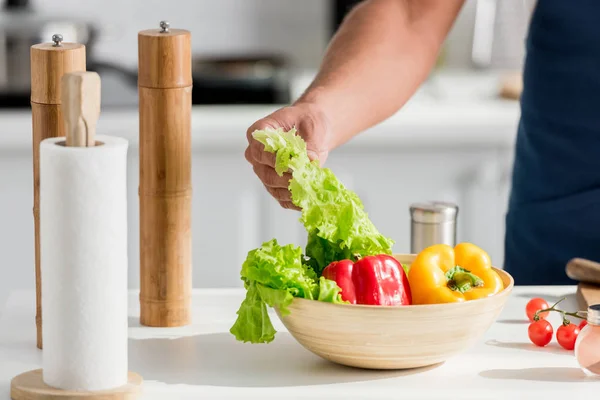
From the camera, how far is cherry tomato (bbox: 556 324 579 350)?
1.22m

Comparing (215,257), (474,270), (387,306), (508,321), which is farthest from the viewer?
(215,257)

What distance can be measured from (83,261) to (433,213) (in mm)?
611

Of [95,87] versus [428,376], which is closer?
[95,87]

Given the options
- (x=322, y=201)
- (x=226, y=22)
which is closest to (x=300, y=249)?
(x=322, y=201)

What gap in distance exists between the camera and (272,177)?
127cm

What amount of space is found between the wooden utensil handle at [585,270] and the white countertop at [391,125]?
4.71ft

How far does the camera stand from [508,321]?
134 cm

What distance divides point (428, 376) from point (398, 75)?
28.1 inches

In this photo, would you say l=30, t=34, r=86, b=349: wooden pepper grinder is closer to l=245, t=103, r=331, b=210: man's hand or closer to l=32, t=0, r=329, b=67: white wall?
l=245, t=103, r=331, b=210: man's hand

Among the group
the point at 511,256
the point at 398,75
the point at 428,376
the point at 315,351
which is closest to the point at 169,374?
the point at 315,351

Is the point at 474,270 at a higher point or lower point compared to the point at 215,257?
higher

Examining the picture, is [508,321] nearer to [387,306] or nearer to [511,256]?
[387,306]

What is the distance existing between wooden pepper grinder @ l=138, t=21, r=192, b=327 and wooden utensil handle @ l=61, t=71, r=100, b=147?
279 mm

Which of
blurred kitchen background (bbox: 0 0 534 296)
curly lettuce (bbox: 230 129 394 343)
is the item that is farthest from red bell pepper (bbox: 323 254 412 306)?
blurred kitchen background (bbox: 0 0 534 296)
